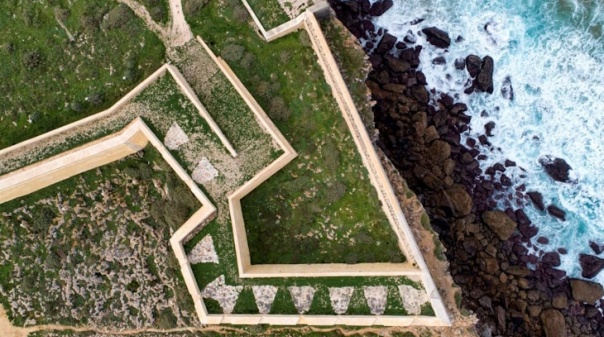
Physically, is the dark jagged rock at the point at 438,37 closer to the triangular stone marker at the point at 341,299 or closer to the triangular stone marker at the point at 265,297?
the triangular stone marker at the point at 341,299

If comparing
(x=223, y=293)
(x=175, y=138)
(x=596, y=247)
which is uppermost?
(x=175, y=138)

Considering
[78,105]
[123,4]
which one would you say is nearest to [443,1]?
[123,4]

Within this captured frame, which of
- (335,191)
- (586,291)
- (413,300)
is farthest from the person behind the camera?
(586,291)

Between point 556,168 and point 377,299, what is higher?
point 377,299

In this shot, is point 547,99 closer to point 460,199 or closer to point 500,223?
point 500,223

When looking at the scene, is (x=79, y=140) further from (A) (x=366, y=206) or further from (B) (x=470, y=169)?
(B) (x=470, y=169)

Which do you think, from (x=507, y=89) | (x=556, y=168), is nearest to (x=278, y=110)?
(x=507, y=89)

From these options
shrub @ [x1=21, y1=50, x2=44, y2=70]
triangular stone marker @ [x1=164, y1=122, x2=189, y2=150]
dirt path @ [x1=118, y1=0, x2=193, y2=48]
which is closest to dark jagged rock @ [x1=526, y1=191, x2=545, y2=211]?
triangular stone marker @ [x1=164, y1=122, x2=189, y2=150]
